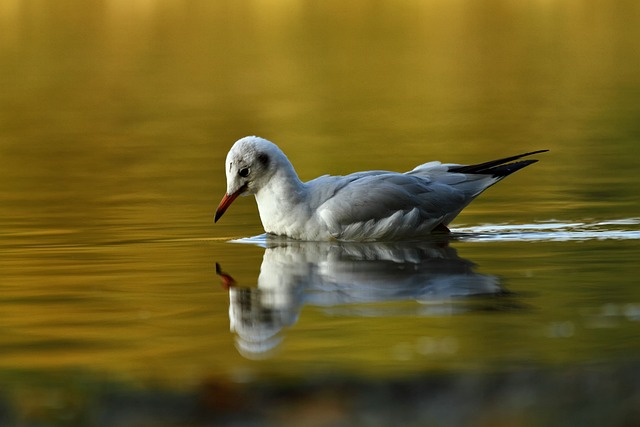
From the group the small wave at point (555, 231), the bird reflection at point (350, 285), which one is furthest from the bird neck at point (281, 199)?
the small wave at point (555, 231)

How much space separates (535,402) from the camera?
5711mm

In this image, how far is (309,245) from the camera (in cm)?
1077

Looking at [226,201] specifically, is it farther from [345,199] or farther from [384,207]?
[384,207]

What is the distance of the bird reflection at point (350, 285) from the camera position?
782 centimetres

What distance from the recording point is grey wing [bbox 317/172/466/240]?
10.7 meters

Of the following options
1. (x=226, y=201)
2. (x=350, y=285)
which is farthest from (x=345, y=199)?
(x=350, y=285)

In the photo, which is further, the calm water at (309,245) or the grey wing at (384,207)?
the grey wing at (384,207)

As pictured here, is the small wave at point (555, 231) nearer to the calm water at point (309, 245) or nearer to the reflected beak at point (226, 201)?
the calm water at point (309, 245)

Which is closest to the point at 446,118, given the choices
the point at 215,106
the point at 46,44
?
the point at 215,106

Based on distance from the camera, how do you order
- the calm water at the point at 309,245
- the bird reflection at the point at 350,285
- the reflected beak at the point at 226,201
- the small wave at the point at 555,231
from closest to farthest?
the calm water at the point at 309,245 < the bird reflection at the point at 350,285 < the small wave at the point at 555,231 < the reflected beak at the point at 226,201

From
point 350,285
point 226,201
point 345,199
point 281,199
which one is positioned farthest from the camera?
point 226,201

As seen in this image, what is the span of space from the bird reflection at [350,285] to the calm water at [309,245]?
0.09ft

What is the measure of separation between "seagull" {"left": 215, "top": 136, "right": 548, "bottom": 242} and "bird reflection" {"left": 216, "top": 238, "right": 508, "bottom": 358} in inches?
5.7

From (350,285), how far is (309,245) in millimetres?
1983
